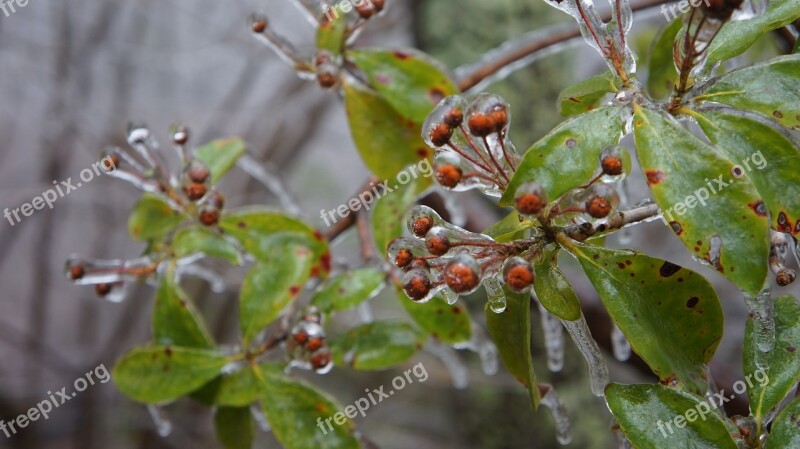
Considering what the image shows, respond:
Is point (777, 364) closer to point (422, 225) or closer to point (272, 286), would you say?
point (422, 225)

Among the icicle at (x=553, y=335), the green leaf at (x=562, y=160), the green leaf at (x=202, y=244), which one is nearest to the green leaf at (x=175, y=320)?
the green leaf at (x=202, y=244)

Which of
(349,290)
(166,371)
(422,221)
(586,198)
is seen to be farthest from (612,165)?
(166,371)

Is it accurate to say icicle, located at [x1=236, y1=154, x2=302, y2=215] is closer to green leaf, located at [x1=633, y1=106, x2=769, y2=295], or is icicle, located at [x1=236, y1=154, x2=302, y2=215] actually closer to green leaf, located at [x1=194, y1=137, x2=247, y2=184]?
green leaf, located at [x1=194, y1=137, x2=247, y2=184]

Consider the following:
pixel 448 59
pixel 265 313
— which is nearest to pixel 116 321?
pixel 448 59

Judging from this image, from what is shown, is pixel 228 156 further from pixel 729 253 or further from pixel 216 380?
pixel 729 253

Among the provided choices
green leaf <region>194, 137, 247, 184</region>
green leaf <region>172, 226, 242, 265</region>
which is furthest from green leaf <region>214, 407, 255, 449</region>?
green leaf <region>194, 137, 247, 184</region>

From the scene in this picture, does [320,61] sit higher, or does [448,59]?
[448,59]
